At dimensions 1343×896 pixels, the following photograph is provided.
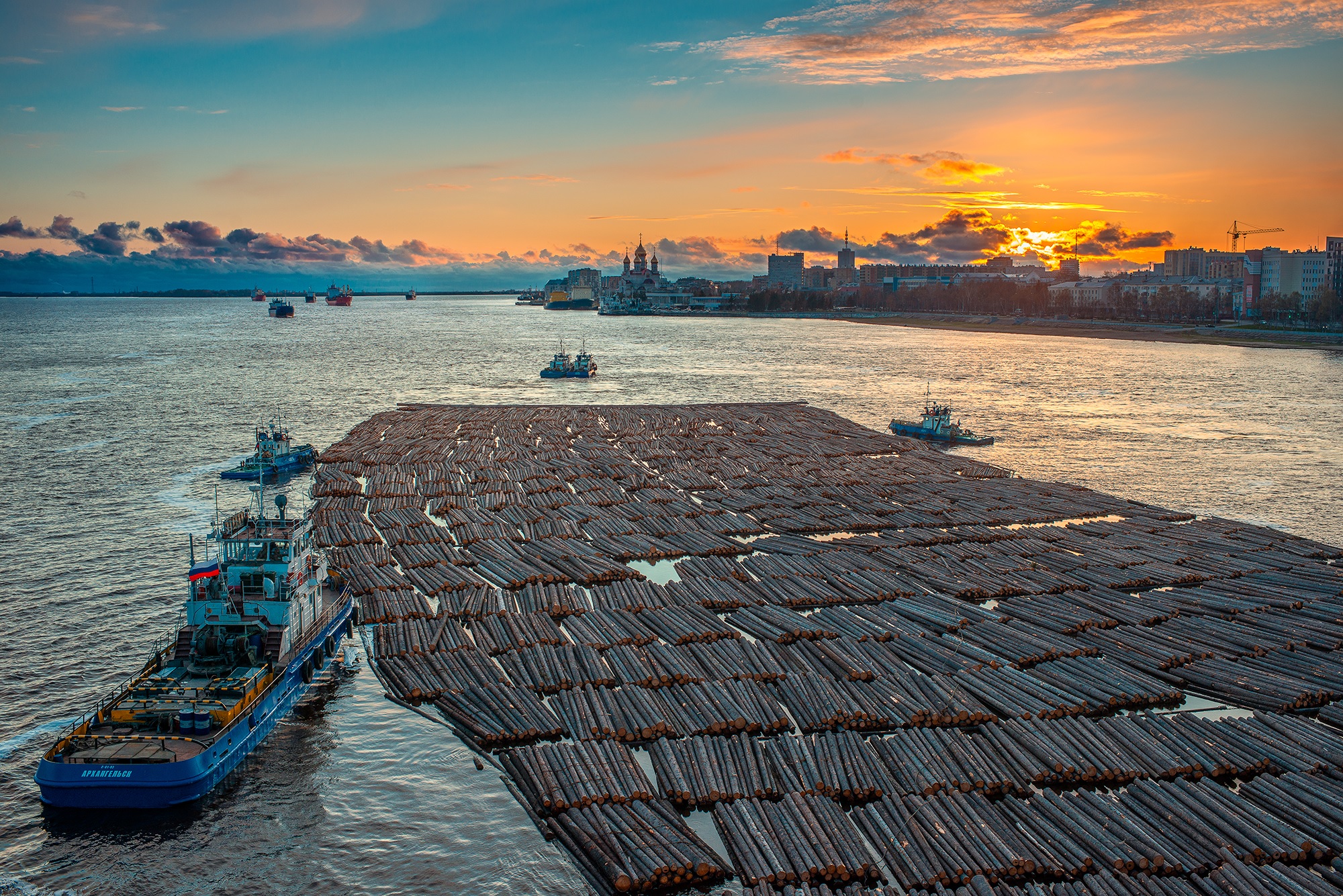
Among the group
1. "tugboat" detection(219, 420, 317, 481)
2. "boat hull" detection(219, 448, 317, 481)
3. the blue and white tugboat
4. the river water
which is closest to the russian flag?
the blue and white tugboat

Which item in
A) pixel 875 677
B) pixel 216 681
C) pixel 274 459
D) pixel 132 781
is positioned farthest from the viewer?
pixel 274 459

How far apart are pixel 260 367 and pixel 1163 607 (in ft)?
422

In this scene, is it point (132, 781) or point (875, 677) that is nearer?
point (132, 781)

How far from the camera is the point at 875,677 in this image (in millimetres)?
26750

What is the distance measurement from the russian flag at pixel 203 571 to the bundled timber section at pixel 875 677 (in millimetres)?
5487

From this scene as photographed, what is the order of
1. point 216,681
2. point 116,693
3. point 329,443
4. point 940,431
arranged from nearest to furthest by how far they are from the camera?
point 216,681 < point 116,693 < point 329,443 < point 940,431

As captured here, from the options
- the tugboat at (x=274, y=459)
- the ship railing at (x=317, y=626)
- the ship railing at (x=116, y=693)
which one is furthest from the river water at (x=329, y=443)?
the tugboat at (x=274, y=459)

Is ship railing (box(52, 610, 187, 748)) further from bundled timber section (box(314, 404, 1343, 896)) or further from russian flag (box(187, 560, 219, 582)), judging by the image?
bundled timber section (box(314, 404, 1343, 896))

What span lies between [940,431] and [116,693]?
59.3 m

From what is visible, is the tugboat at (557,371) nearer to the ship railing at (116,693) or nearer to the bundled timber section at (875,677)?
the bundled timber section at (875,677)

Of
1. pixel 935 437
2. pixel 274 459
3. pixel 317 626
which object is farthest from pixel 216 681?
pixel 935 437

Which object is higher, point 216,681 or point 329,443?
point 329,443

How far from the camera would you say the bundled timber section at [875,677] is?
62.0 feet

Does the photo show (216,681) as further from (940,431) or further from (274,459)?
(940,431)
